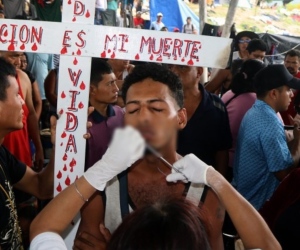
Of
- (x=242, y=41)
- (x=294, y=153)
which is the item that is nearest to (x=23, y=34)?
(x=294, y=153)

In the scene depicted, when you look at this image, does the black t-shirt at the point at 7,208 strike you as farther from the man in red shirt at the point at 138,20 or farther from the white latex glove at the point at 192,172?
the man in red shirt at the point at 138,20

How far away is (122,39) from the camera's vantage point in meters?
1.53

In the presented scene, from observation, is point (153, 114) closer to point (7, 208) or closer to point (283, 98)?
point (7, 208)

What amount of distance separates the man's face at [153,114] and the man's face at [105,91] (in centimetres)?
91

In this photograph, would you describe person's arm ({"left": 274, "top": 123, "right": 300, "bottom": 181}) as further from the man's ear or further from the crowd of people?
the man's ear

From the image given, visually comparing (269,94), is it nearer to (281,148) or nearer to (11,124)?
(281,148)

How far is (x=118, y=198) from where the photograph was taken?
4.37ft

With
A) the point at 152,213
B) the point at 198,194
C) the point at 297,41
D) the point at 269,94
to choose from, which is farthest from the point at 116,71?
the point at 297,41

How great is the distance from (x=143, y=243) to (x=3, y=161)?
1002mm

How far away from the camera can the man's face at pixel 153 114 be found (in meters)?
0.47

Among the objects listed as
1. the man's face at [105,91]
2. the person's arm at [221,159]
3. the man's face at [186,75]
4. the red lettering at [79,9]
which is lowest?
the person's arm at [221,159]

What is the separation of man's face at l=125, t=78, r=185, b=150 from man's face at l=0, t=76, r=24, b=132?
528 mm

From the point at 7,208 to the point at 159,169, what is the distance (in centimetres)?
61

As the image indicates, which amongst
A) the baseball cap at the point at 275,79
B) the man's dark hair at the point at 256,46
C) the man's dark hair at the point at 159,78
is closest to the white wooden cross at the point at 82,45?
the man's dark hair at the point at 159,78
